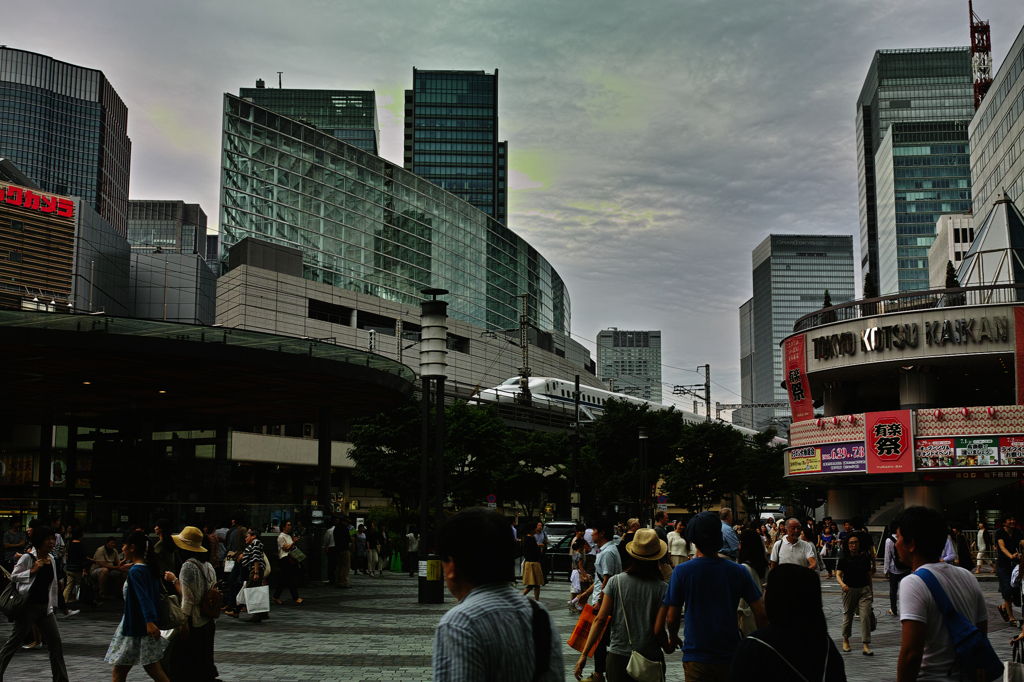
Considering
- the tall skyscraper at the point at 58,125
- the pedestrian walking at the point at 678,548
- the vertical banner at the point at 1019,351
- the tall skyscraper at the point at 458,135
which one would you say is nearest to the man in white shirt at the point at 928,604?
the pedestrian walking at the point at 678,548

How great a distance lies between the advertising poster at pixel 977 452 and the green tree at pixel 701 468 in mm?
16897

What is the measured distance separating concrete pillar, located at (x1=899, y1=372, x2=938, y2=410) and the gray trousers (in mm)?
43497

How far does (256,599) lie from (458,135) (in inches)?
6808

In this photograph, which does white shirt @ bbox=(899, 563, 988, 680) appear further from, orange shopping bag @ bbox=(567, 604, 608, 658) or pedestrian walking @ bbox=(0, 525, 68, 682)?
pedestrian walking @ bbox=(0, 525, 68, 682)

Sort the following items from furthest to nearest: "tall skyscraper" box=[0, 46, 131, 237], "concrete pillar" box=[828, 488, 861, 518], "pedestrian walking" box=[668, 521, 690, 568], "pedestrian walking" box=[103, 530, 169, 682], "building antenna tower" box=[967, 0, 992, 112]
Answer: "tall skyscraper" box=[0, 46, 131, 237]
"building antenna tower" box=[967, 0, 992, 112]
"concrete pillar" box=[828, 488, 861, 518]
"pedestrian walking" box=[668, 521, 690, 568]
"pedestrian walking" box=[103, 530, 169, 682]

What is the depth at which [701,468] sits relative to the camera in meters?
58.0

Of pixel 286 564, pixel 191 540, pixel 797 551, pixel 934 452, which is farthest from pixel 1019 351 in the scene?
pixel 191 540

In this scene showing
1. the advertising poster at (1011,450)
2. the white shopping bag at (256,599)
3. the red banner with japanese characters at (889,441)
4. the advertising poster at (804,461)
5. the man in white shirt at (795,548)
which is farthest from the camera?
the advertising poster at (804,461)

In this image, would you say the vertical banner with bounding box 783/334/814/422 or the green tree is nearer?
the vertical banner with bounding box 783/334/814/422

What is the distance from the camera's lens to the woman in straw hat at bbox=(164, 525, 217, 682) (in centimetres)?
820

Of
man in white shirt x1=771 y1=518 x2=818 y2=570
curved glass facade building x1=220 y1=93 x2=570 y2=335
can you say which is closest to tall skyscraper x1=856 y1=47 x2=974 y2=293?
curved glass facade building x1=220 y1=93 x2=570 y2=335

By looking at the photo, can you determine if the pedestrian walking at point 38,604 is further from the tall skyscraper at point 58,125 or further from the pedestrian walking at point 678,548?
the tall skyscraper at point 58,125

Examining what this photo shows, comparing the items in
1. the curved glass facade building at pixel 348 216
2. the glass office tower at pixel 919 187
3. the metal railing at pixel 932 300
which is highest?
the glass office tower at pixel 919 187

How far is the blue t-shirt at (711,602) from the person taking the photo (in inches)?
242
